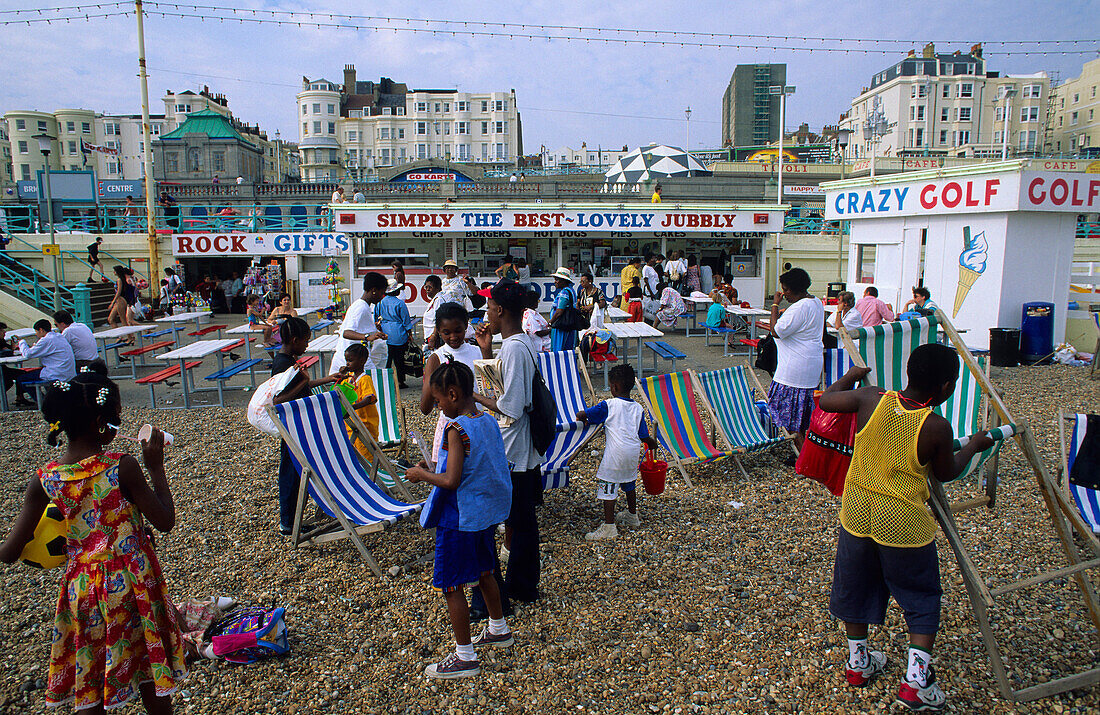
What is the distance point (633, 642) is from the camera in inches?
135

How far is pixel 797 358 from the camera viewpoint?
17.9ft

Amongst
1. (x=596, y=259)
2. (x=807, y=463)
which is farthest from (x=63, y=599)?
(x=596, y=259)

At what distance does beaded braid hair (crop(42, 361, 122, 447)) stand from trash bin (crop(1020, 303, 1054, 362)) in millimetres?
12462

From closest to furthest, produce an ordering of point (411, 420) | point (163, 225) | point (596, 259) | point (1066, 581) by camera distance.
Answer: point (1066, 581) → point (411, 420) → point (596, 259) → point (163, 225)

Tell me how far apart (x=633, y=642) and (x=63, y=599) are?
247 centimetres

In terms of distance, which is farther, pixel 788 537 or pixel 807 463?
pixel 788 537

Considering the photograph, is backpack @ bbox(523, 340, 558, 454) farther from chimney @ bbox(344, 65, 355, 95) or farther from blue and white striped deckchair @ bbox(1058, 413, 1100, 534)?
chimney @ bbox(344, 65, 355, 95)

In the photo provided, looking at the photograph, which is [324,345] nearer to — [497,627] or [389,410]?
[389,410]

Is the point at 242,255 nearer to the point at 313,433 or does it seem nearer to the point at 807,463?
the point at 313,433

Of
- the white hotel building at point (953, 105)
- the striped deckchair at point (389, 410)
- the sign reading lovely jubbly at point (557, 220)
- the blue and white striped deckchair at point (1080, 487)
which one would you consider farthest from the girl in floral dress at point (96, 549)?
the white hotel building at point (953, 105)

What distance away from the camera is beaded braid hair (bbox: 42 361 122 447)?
2.36m

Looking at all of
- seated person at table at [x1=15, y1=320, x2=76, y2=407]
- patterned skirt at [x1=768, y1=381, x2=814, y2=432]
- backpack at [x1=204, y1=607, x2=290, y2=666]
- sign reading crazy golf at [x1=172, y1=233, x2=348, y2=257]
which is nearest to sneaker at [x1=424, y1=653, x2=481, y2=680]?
backpack at [x1=204, y1=607, x2=290, y2=666]

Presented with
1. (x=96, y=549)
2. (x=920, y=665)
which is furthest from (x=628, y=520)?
(x=96, y=549)

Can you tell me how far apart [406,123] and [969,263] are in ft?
238
